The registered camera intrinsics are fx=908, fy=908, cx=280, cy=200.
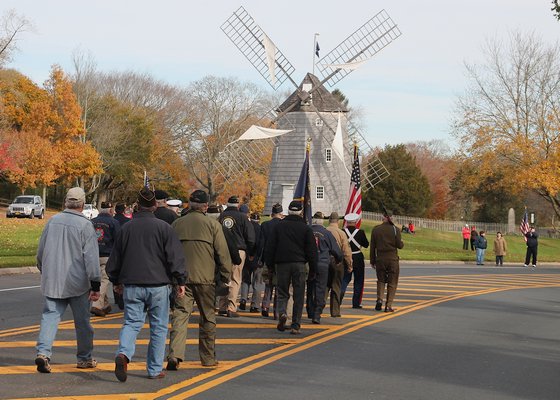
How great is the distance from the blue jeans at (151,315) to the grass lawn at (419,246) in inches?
621

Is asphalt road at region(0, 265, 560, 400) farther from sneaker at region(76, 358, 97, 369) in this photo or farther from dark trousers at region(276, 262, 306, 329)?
dark trousers at region(276, 262, 306, 329)

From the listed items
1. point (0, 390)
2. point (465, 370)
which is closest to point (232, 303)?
point (465, 370)

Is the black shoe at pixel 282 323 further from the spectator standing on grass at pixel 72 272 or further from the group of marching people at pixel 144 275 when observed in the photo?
the spectator standing on grass at pixel 72 272

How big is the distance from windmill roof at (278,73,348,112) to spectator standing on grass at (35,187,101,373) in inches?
1926

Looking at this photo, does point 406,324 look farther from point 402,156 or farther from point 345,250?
point 402,156

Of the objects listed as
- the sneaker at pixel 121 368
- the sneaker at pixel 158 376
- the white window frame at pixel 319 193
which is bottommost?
the sneaker at pixel 158 376

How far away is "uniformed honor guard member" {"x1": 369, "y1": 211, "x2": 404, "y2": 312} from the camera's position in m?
17.1

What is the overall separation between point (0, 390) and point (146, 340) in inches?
151

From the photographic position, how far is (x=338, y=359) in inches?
437

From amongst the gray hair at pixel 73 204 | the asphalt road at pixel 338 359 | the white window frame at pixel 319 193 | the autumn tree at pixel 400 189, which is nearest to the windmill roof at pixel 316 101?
the white window frame at pixel 319 193

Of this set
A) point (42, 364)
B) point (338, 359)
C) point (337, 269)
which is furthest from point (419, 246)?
point (42, 364)

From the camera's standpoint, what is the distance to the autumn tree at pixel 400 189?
77125mm

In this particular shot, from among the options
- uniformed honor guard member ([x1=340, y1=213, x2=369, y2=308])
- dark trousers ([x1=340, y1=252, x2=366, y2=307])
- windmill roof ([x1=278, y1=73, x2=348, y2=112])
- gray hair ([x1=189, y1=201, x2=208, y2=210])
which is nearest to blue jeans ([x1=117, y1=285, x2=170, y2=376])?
gray hair ([x1=189, y1=201, x2=208, y2=210])

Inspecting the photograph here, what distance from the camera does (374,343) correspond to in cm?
1271
